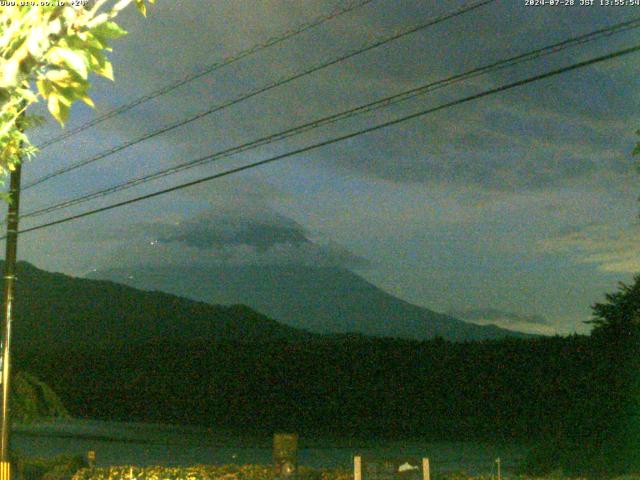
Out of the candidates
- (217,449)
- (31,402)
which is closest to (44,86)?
(31,402)

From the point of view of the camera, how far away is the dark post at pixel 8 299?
18016mm

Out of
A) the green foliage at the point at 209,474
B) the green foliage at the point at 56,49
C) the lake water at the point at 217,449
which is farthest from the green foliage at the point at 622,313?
the green foliage at the point at 56,49

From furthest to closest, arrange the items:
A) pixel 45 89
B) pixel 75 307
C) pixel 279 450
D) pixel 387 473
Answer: pixel 75 307 → pixel 279 450 → pixel 387 473 → pixel 45 89

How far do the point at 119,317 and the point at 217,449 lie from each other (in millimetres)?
137301

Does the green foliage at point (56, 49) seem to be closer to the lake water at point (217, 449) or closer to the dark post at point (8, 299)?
the dark post at point (8, 299)

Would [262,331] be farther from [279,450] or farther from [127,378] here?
[279,450]

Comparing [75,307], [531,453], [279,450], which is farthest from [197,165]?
[75,307]

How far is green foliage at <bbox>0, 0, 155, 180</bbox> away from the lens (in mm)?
4785

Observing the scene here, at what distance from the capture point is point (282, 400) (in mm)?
50906

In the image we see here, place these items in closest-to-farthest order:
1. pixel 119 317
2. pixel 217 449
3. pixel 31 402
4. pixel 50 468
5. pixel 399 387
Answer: pixel 50 468
pixel 31 402
pixel 217 449
pixel 399 387
pixel 119 317

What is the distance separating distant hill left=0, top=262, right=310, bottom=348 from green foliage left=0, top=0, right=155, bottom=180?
139506mm

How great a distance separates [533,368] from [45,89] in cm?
3358

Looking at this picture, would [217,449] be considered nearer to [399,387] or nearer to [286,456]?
[399,387]

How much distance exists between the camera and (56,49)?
4.80m
